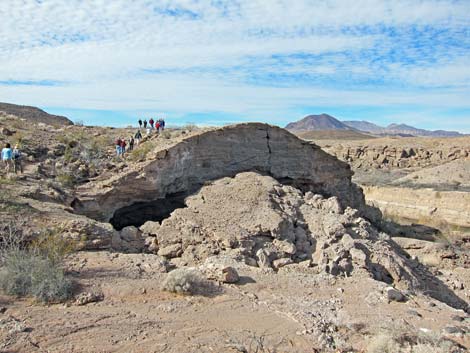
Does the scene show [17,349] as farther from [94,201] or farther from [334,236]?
[334,236]

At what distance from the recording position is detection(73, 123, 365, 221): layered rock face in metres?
10.5

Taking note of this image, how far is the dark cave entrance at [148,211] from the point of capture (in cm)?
1107

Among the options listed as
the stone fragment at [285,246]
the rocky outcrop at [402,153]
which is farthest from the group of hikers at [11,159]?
the rocky outcrop at [402,153]

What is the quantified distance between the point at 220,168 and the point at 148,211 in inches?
90.6

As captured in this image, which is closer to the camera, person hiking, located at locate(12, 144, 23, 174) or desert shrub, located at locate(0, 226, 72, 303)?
desert shrub, located at locate(0, 226, 72, 303)

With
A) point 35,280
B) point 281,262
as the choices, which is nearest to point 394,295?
point 281,262

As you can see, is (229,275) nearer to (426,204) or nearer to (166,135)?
(166,135)

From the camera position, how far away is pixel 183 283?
6.60 meters

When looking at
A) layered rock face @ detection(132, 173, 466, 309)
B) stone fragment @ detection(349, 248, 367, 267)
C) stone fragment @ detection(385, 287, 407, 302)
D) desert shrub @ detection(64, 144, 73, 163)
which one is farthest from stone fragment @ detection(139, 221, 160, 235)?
stone fragment @ detection(385, 287, 407, 302)

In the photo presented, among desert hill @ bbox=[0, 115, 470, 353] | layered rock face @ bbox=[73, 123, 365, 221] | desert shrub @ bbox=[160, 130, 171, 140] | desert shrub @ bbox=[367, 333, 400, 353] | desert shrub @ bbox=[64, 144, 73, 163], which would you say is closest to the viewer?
desert shrub @ bbox=[367, 333, 400, 353]

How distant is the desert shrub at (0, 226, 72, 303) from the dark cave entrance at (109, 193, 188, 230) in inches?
172

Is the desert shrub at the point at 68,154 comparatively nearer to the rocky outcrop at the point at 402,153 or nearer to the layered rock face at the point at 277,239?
the layered rock face at the point at 277,239

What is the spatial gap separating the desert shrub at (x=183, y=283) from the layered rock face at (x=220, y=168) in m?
4.19

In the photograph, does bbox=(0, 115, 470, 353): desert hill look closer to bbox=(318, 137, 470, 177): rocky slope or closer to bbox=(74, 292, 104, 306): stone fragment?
bbox=(74, 292, 104, 306): stone fragment
